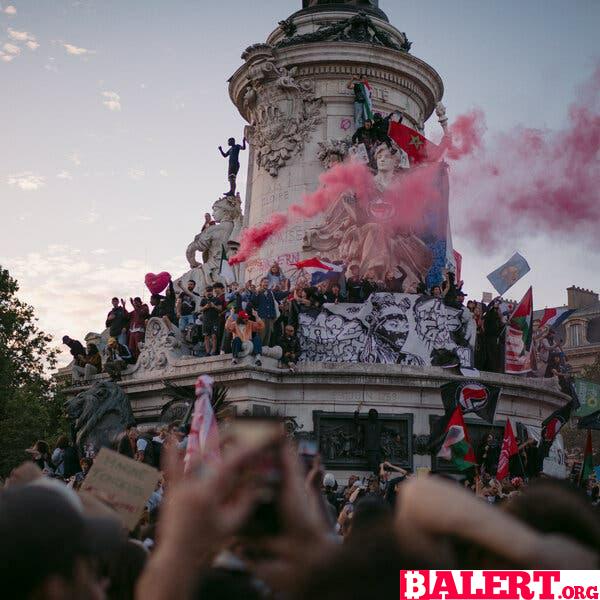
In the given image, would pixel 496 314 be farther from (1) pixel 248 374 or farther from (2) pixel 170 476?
(2) pixel 170 476

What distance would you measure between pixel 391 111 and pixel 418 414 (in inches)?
427

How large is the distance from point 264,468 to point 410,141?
2571cm

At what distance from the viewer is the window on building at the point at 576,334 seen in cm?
6469

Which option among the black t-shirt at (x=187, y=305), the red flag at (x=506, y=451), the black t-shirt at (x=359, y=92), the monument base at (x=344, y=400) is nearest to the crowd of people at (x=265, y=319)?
the black t-shirt at (x=187, y=305)

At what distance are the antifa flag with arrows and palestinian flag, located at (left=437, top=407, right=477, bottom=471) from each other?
1353 millimetres

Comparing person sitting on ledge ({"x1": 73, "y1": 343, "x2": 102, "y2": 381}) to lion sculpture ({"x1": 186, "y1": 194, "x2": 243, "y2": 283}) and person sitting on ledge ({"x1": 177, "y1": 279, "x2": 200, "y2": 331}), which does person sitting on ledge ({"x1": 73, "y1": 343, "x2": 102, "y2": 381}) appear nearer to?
person sitting on ledge ({"x1": 177, "y1": 279, "x2": 200, "y2": 331})

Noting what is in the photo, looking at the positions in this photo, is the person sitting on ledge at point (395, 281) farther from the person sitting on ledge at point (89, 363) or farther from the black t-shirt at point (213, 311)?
Answer: the person sitting on ledge at point (89, 363)

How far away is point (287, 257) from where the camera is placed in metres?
27.6

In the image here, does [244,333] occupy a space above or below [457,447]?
above

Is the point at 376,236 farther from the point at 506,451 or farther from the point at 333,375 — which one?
the point at 506,451

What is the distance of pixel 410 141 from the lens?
27.7 metres

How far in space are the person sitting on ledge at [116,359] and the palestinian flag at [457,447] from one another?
9.24m

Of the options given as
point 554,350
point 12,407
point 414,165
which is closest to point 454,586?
point 554,350

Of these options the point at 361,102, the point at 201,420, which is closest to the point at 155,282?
the point at 361,102
